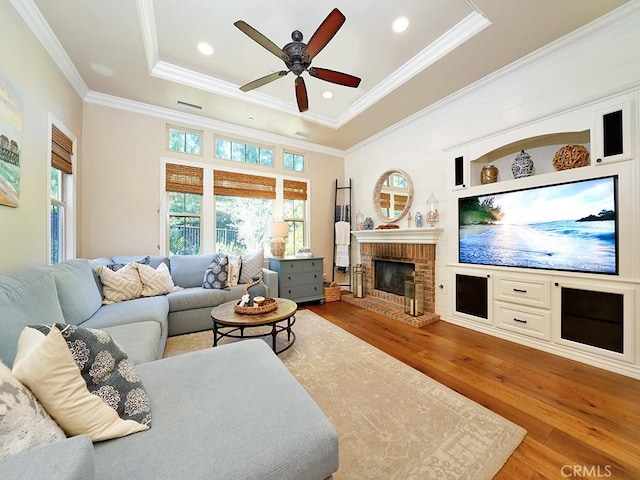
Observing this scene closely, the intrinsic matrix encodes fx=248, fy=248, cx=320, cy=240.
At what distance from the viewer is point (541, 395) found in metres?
1.81

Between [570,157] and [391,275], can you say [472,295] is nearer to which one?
[391,275]

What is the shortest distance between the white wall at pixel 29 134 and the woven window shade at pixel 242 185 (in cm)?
187

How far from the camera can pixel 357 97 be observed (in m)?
3.57

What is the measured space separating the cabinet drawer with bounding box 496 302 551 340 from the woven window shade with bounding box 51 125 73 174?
5.02m

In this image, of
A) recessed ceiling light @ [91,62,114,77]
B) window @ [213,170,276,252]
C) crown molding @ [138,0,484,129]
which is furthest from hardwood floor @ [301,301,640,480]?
recessed ceiling light @ [91,62,114,77]

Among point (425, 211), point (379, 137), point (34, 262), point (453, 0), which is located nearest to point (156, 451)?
point (34, 262)

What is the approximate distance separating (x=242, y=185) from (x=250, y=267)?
151 cm

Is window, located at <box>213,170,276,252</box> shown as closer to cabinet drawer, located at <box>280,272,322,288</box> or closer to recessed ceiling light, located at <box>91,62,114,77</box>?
cabinet drawer, located at <box>280,272,322,288</box>

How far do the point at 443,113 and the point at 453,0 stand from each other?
1514 mm

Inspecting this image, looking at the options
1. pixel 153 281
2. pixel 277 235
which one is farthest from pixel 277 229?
pixel 153 281

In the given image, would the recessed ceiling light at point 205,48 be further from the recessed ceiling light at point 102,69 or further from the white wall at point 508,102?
the white wall at point 508,102

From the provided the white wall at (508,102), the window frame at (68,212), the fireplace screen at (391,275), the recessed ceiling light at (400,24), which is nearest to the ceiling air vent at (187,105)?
the window frame at (68,212)

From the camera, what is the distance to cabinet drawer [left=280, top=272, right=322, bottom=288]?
406 cm

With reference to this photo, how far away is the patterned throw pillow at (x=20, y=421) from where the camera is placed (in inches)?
24.3
